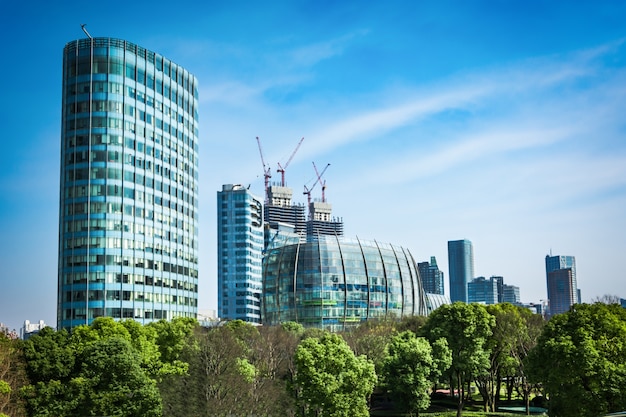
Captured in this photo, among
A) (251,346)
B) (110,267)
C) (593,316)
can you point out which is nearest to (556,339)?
(593,316)

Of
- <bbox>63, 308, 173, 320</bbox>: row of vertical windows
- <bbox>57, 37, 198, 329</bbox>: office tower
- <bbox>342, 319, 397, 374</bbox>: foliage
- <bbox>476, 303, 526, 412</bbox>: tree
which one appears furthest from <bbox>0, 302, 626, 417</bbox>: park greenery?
<bbox>57, 37, 198, 329</bbox>: office tower

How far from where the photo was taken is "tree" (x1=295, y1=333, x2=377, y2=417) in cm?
8506

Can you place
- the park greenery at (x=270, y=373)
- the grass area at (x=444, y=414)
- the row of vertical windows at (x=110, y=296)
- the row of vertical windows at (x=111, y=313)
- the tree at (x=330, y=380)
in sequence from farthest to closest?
1. the row of vertical windows at (x=110, y=296)
2. the row of vertical windows at (x=111, y=313)
3. the grass area at (x=444, y=414)
4. the tree at (x=330, y=380)
5. the park greenery at (x=270, y=373)

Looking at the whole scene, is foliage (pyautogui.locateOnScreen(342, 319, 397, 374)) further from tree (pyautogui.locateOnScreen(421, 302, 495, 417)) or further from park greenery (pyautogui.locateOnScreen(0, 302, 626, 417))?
tree (pyautogui.locateOnScreen(421, 302, 495, 417))

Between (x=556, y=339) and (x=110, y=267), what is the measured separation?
12399 centimetres

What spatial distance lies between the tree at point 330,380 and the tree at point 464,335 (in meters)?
27.5

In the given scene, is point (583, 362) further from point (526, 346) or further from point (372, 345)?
point (372, 345)

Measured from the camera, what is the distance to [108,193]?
180 m

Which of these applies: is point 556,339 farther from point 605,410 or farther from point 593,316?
point 605,410

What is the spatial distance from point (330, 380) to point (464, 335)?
3500cm

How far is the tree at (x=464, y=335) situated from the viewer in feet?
366

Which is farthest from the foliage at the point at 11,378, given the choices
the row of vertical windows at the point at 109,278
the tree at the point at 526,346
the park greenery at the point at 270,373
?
the row of vertical windows at the point at 109,278

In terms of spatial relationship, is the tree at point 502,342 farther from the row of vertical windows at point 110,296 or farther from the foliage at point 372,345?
the row of vertical windows at point 110,296

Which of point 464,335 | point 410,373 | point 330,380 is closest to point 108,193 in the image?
point 464,335
